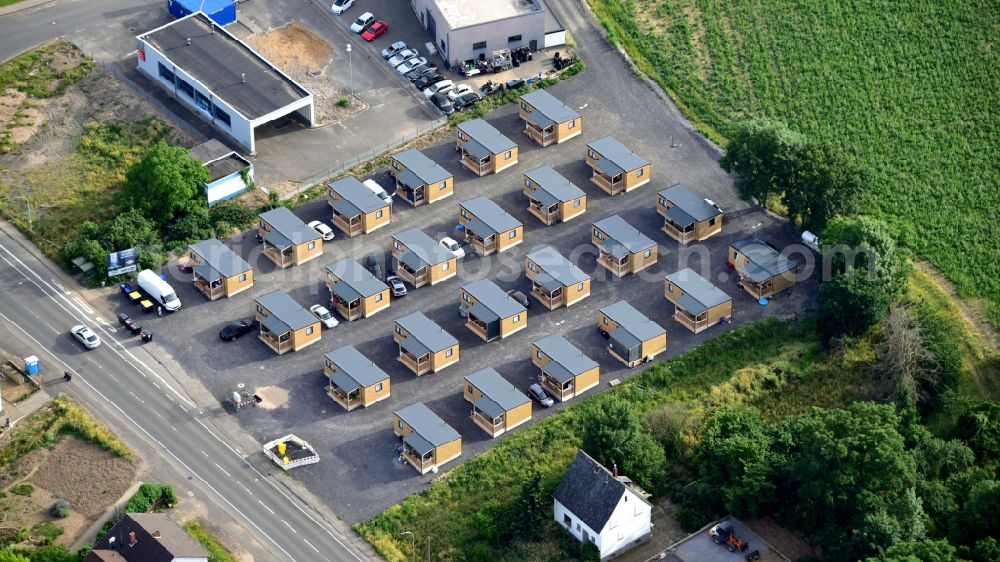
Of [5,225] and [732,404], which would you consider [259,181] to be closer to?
[5,225]

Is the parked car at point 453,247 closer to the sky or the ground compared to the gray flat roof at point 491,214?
closer to the ground

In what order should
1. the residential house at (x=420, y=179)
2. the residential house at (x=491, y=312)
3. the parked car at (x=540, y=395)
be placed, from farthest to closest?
the residential house at (x=420, y=179)
the residential house at (x=491, y=312)
the parked car at (x=540, y=395)

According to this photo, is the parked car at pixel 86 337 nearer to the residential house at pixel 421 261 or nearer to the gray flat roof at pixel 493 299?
the residential house at pixel 421 261

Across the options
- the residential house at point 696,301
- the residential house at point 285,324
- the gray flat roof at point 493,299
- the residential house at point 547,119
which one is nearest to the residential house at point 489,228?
the gray flat roof at point 493,299

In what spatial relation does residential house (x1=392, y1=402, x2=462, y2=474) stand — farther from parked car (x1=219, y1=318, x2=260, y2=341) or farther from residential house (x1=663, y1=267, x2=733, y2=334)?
residential house (x1=663, y1=267, x2=733, y2=334)

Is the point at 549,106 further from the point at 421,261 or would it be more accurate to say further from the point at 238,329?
the point at 238,329

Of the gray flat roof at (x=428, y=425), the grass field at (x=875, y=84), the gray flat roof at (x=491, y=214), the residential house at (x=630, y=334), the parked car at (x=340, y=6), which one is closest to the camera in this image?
the gray flat roof at (x=428, y=425)
